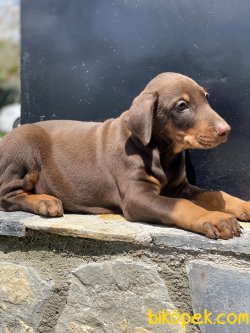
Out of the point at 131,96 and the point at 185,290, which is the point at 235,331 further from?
the point at 131,96

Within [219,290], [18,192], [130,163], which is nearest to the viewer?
[219,290]

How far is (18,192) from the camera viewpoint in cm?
387

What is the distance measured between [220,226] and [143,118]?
90cm

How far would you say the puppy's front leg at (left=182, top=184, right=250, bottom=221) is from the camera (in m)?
3.46

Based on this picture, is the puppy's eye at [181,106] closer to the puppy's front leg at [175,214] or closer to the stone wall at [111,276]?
the puppy's front leg at [175,214]

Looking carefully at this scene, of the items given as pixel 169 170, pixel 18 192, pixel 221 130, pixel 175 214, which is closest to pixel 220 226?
pixel 175 214

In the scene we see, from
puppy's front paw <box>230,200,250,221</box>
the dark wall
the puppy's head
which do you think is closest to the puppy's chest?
the puppy's head

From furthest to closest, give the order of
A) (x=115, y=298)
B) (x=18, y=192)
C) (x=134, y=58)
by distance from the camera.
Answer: (x=134, y=58), (x=18, y=192), (x=115, y=298)

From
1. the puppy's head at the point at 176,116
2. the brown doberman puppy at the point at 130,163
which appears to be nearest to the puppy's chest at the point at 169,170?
the brown doberman puppy at the point at 130,163

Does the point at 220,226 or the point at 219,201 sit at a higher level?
the point at 220,226

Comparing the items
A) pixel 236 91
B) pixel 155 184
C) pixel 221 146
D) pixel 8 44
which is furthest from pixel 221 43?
pixel 8 44

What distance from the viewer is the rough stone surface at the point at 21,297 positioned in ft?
10.9

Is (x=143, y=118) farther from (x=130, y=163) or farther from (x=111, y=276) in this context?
(x=111, y=276)

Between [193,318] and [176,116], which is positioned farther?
[176,116]
